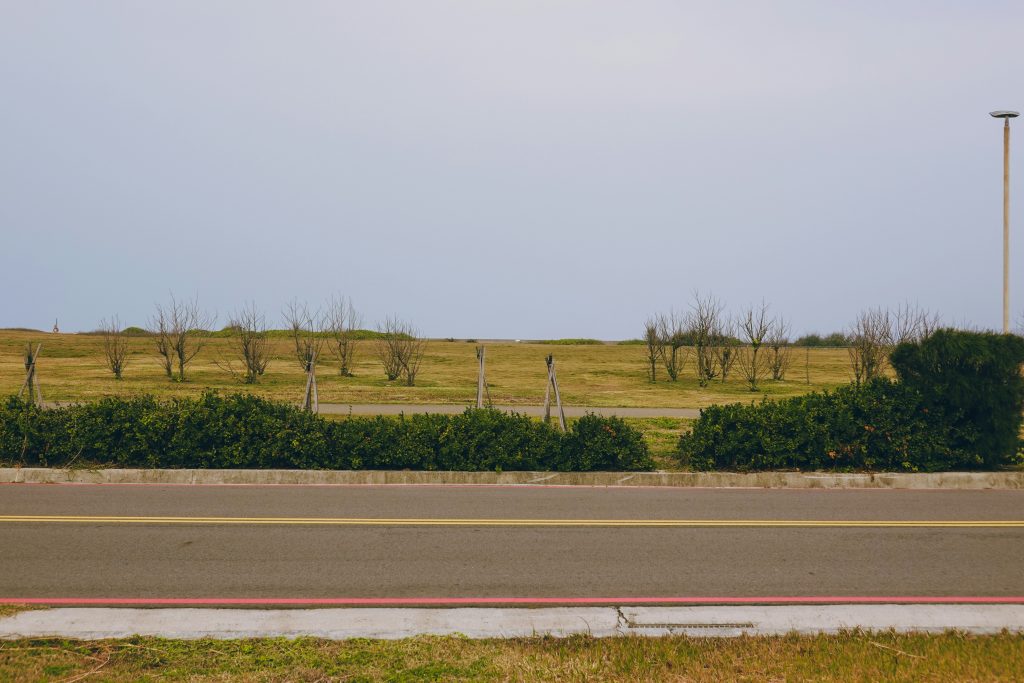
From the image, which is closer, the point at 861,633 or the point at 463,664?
the point at 463,664

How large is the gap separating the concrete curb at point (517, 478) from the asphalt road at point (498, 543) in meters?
0.49

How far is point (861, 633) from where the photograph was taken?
5.71m

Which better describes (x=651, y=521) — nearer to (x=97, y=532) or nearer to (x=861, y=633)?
(x=861, y=633)

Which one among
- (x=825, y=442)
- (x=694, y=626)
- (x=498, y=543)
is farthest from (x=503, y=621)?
(x=825, y=442)

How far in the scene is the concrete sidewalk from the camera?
18.6 feet

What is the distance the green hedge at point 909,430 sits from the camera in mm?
12859

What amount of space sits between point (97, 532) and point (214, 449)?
4.00 m

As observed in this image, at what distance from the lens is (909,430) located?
42.4 feet

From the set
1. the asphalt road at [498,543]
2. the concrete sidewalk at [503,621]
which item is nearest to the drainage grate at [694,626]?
the concrete sidewalk at [503,621]

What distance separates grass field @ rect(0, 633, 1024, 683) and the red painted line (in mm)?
896

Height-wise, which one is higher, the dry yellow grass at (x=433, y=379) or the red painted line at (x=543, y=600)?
the dry yellow grass at (x=433, y=379)

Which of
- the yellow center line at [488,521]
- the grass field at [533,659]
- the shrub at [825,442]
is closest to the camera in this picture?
the grass field at [533,659]

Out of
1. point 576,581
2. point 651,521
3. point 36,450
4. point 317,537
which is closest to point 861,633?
point 576,581

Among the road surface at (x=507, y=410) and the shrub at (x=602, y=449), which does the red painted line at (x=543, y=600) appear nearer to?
the shrub at (x=602, y=449)
